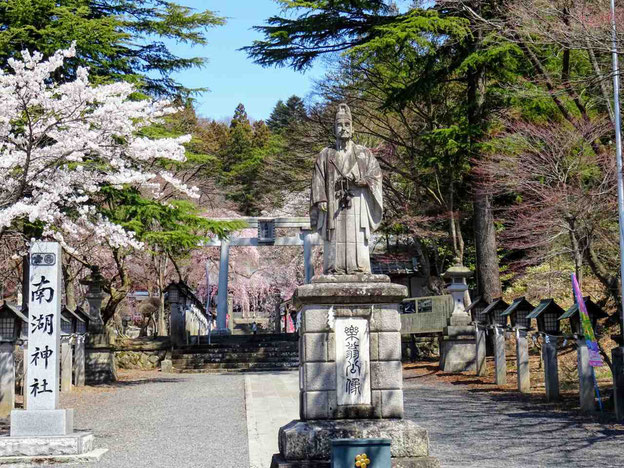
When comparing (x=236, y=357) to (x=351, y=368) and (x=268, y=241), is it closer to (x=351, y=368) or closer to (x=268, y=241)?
(x=268, y=241)

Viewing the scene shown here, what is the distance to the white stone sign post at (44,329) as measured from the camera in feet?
36.9

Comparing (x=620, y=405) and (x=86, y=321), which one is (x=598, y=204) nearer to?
(x=620, y=405)

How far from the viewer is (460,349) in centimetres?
2106

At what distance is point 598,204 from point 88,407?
436 inches

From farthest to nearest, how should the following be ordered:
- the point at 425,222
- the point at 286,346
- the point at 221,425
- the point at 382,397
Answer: the point at 286,346 → the point at 425,222 → the point at 221,425 → the point at 382,397

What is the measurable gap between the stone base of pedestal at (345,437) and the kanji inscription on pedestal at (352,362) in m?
0.27

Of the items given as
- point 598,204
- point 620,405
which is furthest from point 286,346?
point 620,405

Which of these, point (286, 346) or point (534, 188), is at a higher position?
point (534, 188)

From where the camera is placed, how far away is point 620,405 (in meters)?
11.9

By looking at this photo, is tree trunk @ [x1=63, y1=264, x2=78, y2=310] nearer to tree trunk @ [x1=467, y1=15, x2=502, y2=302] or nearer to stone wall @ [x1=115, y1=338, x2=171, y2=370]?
stone wall @ [x1=115, y1=338, x2=171, y2=370]

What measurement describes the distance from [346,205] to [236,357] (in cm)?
1849

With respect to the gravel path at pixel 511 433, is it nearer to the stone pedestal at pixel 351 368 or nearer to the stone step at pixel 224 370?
the stone pedestal at pixel 351 368

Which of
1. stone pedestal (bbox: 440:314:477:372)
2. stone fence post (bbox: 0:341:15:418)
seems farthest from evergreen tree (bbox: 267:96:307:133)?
stone fence post (bbox: 0:341:15:418)

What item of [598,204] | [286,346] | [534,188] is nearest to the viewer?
[598,204]
